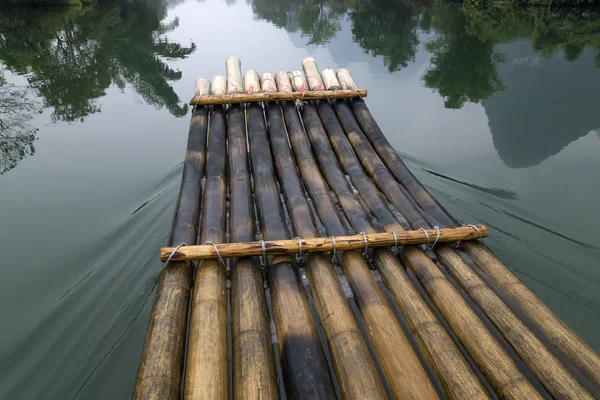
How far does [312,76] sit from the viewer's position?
8477mm

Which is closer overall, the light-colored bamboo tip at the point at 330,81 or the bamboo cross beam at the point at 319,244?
the bamboo cross beam at the point at 319,244

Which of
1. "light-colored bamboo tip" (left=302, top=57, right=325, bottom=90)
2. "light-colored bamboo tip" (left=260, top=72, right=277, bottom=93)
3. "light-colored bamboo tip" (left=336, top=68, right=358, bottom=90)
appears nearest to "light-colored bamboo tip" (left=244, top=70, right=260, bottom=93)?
"light-colored bamboo tip" (left=260, top=72, right=277, bottom=93)

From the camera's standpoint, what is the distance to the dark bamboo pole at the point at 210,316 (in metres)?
3.07

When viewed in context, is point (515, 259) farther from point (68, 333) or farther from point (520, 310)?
point (68, 333)

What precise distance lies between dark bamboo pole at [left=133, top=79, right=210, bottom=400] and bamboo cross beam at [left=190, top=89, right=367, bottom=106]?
2255 millimetres

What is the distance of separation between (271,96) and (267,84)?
2.35ft

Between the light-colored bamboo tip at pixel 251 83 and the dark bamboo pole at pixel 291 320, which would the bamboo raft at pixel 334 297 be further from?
the light-colored bamboo tip at pixel 251 83

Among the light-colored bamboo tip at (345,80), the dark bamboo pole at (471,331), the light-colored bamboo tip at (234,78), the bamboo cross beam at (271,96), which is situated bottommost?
the dark bamboo pole at (471,331)

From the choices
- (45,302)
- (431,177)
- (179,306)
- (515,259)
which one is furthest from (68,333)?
(431,177)

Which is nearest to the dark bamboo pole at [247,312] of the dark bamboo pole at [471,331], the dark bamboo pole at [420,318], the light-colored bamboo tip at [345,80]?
the dark bamboo pole at [420,318]

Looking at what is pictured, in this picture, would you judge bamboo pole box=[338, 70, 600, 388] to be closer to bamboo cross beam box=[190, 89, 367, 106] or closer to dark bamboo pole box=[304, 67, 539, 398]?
dark bamboo pole box=[304, 67, 539, 398]

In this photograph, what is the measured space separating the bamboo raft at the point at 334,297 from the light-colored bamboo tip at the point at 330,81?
1802mm

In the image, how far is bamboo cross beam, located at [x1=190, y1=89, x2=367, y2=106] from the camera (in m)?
7.39

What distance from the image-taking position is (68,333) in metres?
5.26
